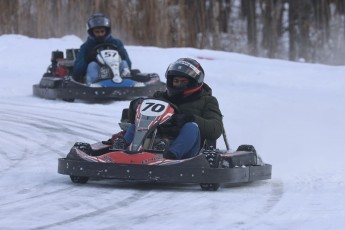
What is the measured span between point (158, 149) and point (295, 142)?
3.95 metres

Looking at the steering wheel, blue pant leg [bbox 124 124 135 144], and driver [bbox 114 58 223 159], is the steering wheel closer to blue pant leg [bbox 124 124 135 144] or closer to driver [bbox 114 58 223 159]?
driver [bbox 114 58 223 159]

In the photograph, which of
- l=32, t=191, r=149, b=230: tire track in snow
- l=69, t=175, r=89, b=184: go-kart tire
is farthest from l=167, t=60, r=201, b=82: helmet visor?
l=32, t=191, r=149, b=230: tire track in snow

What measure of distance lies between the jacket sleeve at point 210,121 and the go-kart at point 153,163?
0.46 ft

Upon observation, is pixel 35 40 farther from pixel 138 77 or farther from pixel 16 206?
pixel 16 206

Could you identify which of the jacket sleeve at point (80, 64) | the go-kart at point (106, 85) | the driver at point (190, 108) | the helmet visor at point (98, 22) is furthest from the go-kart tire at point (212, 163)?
the helmet visor at point (98, 22)

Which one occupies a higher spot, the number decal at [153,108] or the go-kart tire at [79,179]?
the number decal at [153,108]

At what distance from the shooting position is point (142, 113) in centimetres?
904

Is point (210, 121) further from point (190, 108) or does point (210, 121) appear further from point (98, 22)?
point (98, 22)

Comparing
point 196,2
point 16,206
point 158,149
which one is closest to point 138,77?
point 196,2

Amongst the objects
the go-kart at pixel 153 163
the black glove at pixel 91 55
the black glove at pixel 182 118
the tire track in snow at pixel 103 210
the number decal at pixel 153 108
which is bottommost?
the tire track in snow at pixel 103 210

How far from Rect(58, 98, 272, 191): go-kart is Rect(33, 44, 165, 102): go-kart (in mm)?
7456

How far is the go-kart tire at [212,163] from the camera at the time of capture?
8.47m

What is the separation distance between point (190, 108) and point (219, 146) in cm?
346

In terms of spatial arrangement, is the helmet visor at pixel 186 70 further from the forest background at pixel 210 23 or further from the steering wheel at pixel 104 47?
the forest background at pixel 210 23
